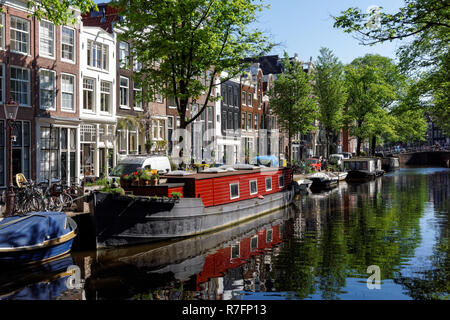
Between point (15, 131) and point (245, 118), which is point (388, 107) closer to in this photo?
point (245, 118)

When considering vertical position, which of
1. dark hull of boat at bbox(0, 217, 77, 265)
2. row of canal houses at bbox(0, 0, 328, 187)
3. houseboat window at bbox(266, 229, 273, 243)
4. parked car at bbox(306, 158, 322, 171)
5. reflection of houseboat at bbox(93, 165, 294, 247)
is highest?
row of canal houses at bbox(0, 0, 328, 187)

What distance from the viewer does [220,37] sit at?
22.8m

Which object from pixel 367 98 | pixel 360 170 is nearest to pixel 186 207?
pixel 360 170

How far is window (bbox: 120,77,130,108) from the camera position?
30.0 meters

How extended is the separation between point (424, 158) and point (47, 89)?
8608 cm

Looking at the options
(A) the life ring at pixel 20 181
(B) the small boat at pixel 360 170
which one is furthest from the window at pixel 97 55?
(B) the small boat at pixel 360 170

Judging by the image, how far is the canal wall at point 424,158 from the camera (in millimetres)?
86625

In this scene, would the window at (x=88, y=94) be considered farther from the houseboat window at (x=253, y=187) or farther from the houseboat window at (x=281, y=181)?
the houseboat window at (x=281, y=181)

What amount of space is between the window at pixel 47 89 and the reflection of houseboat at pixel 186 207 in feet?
33.1

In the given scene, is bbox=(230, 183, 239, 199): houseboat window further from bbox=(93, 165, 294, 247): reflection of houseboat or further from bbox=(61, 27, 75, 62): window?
bbox=(61, 27, 75, 62): window

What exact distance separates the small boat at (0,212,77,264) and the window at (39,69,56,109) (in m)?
11.6

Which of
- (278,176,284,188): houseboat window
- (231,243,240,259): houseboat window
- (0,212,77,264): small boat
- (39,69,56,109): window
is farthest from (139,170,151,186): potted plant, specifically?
(278,176,284,188): houseboat window

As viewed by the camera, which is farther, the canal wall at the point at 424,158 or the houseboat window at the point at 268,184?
the canal wall at the point at 424,158

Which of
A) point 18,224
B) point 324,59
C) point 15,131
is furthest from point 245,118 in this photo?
point 18,224
